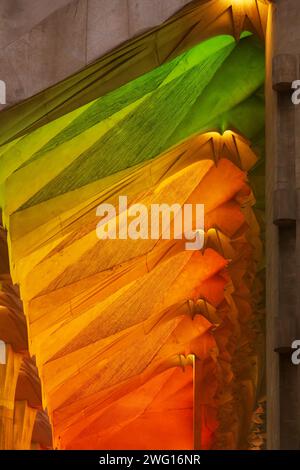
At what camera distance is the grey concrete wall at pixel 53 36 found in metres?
11.6

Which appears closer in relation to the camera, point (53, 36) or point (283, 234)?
point (283, 234)

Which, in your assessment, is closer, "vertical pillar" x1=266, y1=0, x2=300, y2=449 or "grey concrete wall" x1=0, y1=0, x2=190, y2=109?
"vertical pillar" x1=266, y1=0, x2=300, y2=449

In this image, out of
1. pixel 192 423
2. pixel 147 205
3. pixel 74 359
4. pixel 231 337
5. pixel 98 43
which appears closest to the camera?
pixel 98 43

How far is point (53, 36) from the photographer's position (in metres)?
11.8

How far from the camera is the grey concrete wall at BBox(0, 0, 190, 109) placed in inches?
455

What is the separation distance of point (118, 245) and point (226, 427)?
12486 millimetres

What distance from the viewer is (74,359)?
20188mm

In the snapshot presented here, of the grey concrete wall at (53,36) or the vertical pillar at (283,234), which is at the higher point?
the grey concrete wall at (53,36)

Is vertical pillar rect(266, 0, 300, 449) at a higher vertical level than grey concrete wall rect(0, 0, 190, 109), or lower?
lower

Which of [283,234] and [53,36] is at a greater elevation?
[53,36]

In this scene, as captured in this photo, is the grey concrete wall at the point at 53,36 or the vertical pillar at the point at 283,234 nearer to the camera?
the vertical pillar at the point at 283,234

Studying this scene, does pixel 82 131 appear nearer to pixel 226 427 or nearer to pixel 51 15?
pixel 51 15
